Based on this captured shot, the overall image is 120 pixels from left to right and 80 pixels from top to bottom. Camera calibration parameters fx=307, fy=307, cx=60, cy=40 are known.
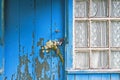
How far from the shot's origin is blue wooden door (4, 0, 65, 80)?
358 cm

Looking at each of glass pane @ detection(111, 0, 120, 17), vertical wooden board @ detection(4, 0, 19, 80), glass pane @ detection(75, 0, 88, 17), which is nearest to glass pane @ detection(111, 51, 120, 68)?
glass pane @ detection(111, 0, 120, 17)

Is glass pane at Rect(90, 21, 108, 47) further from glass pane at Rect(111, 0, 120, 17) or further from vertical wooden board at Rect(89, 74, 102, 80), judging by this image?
vertical wooden board at Rect(89, 74, 102, 80)

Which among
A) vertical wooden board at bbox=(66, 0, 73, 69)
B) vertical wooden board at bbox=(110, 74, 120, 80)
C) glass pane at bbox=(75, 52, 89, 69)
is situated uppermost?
vertical wooden board at bbox=(66, 0, 73, 69)

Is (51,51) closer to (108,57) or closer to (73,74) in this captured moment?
(73,74)

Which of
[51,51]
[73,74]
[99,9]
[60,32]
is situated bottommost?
[73,74]

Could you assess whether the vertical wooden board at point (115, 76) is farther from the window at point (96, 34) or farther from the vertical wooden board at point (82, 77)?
the vertical wooden board at point (82, 77)

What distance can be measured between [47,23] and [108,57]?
820mm

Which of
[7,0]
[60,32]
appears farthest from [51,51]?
[7,0]

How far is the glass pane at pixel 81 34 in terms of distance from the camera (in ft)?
11.9

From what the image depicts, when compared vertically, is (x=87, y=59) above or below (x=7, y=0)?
below

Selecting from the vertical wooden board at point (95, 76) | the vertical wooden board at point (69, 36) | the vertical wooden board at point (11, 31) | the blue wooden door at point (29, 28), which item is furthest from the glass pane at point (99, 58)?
the vertical wooden board at point (11, 31)

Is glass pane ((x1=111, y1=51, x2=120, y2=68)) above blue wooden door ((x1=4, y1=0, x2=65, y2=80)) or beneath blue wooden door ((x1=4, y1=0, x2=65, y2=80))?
beneath

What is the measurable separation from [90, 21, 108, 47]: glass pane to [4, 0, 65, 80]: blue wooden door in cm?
36

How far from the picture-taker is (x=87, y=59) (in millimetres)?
3623
